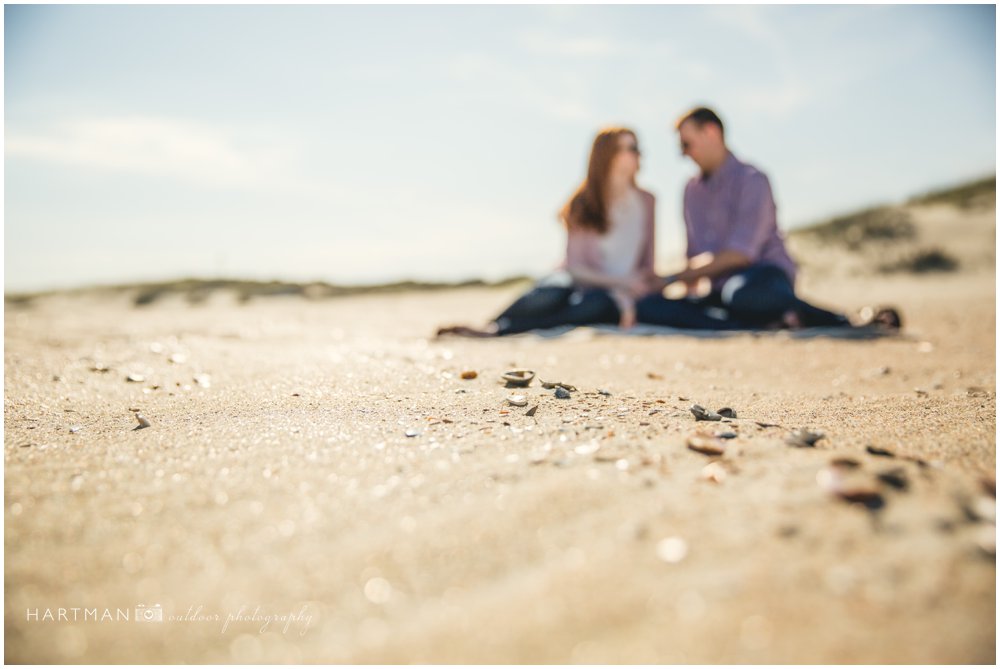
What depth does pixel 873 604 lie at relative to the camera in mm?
740

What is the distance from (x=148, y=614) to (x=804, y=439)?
1.16m

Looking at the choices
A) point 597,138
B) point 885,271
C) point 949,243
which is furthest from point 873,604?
point 949,243

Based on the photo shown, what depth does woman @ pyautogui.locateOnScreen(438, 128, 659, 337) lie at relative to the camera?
410 centimetres

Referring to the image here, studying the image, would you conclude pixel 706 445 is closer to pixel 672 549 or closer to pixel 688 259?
pixel 672 549

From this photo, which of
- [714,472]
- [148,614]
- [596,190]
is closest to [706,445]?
[714,472]

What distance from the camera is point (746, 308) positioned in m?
3.95

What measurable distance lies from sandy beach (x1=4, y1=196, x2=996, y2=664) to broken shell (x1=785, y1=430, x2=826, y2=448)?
0.10 feet

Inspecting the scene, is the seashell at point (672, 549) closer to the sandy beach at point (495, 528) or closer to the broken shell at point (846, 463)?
the sandy beach at point (495, 528)

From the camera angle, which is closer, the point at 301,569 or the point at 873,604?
the point at 873,604

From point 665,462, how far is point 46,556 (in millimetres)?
989

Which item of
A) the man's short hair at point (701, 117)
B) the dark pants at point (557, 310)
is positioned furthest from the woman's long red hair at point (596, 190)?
the dark pants at point (557, 310)

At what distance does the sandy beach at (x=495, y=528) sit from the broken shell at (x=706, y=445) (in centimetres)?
1

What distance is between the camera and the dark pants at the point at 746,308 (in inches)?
154

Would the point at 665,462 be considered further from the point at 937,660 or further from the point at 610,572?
the point at 937,660
